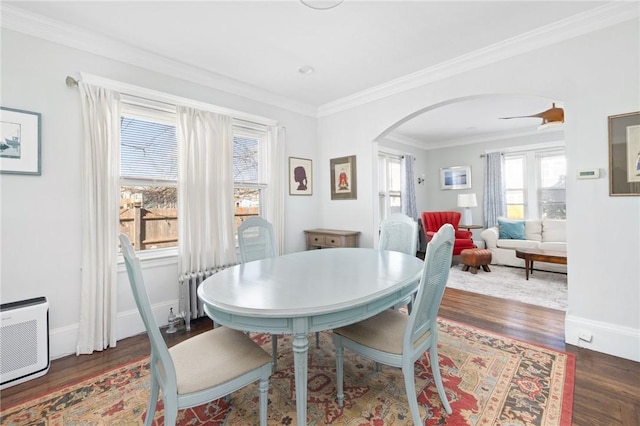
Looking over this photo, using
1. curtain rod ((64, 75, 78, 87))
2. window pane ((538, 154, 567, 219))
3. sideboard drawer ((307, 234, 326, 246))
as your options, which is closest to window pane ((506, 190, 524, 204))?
window pane ((538, 154, 567, 219))

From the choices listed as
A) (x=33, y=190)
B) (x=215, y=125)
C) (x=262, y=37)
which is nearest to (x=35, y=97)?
(x=33, y=190)

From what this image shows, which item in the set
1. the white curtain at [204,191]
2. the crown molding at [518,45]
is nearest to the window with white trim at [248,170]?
the white curtain at [204,191]

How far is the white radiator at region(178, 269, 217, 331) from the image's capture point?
2762 millimetres

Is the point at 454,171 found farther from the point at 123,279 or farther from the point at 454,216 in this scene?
the point at 123,279

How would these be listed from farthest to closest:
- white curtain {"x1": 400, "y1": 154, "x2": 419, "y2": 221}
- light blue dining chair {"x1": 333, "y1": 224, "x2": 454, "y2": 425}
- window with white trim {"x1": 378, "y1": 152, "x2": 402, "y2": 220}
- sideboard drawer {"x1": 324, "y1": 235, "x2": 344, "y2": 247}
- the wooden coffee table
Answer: white curtain {"x1": 400, "y1": 154, "x2": 419, "y2": 221} < window with white trim {"x1": 378, "y1": 152, "x2": 402, "y2": 220} < the wooden coffee table < sideboard drawer {"x1": 324, "y1": 235, "x2": 344, "y2": 247} < light blue dining chair {"x1": 333, "y1": 224, "x2": 454, "y2": 425}

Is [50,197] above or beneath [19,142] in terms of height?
beneath

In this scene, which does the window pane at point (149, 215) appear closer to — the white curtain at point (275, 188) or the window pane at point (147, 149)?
the window pane at point (147, 149)

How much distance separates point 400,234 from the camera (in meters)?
2.78

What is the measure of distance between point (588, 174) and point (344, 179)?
8.15ft

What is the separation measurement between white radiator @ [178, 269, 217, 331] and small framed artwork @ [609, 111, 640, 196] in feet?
12.0

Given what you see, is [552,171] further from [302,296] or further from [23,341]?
[23,341]

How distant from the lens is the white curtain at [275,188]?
11.8 feet

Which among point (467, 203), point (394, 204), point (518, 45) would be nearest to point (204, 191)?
point (518, 45)

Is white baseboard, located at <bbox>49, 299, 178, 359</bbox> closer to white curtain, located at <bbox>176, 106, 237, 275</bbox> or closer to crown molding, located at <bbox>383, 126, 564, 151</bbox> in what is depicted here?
white curtain, located at <bbox>176, 106, 237, 275</bbox>
